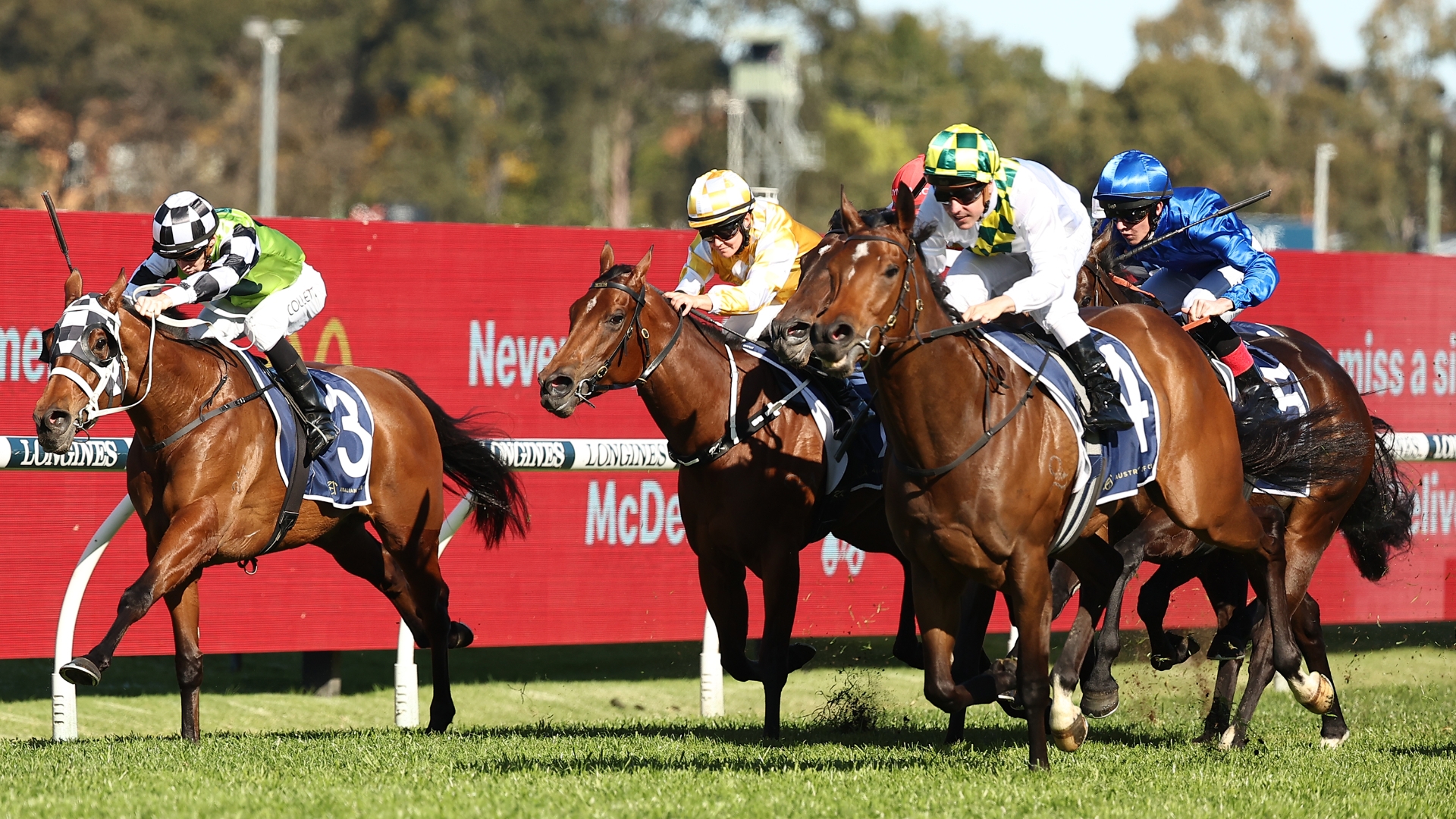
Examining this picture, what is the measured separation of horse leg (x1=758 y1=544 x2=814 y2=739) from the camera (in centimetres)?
605

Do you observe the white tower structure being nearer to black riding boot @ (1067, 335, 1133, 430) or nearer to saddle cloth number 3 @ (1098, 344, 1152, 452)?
saddle cloth number 3 @ (1098, 344, 1152, 452)

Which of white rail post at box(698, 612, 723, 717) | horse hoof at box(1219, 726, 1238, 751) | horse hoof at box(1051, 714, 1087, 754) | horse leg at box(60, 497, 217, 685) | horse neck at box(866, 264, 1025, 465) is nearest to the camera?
horse neck at box(866, 264, 1025, 465)

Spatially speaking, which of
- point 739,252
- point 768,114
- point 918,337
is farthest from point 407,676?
point 768,114

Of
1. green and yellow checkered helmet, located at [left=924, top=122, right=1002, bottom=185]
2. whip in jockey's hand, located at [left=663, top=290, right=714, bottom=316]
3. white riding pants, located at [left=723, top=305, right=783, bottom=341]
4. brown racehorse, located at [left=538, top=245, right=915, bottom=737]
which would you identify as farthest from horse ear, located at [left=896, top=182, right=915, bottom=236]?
white riding pants, located at [left=723, top=305, right=783, bottom=341]

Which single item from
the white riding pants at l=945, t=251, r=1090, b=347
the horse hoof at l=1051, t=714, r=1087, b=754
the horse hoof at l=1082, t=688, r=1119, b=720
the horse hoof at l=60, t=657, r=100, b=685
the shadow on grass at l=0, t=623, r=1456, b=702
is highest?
the white riding pants at l=945, t=251, r=1090, b=347

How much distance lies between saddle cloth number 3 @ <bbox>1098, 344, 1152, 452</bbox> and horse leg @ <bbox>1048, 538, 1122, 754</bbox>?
0.53 metres

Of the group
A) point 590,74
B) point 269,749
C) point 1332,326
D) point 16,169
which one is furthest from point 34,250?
point 590,74

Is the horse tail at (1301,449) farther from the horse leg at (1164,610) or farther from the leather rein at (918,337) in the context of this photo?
the leather rein at (918,337)

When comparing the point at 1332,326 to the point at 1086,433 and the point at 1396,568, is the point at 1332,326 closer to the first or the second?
the point at 1396,568

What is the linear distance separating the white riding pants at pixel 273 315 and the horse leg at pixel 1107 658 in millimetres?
3276

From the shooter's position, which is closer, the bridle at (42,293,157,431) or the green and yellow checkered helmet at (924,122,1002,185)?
the green and yellow checkered helmet at (924,122,1002,185)

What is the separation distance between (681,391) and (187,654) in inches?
82.4

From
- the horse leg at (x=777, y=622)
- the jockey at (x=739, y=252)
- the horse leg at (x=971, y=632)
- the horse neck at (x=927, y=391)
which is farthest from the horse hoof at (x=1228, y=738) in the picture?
the jockey at (x=739, y=252)

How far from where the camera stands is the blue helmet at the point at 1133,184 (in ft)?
21.7
